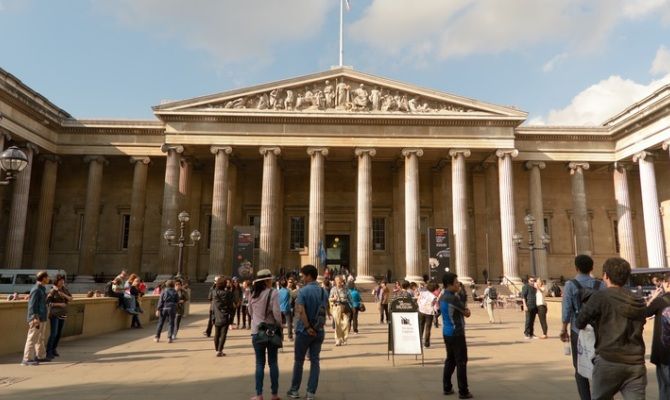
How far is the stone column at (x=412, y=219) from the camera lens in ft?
104

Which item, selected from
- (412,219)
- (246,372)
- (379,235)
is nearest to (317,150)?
(412,219)

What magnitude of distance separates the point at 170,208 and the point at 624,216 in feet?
109

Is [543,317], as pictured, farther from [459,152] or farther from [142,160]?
[142,160]

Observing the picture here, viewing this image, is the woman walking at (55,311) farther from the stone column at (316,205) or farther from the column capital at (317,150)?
the column capital at (317,150)

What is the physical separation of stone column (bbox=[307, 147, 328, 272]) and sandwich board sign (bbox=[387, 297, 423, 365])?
2049cm

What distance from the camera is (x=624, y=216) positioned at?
Result: 35.4 metres

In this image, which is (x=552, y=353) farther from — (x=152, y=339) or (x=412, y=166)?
(x=412, y=166)

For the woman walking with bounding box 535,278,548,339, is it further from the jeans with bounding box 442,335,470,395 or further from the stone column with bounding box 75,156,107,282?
the stone column with bounding box 75,156,107,282

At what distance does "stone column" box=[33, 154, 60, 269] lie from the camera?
33.2 metres

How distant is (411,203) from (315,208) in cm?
660

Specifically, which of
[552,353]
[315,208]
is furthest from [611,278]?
[315,208]

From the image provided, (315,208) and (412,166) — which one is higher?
(412,166)

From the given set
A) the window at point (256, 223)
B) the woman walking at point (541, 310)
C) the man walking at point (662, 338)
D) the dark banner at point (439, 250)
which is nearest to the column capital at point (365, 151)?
the dark banner at point (439, 250)

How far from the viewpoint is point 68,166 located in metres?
38.5
